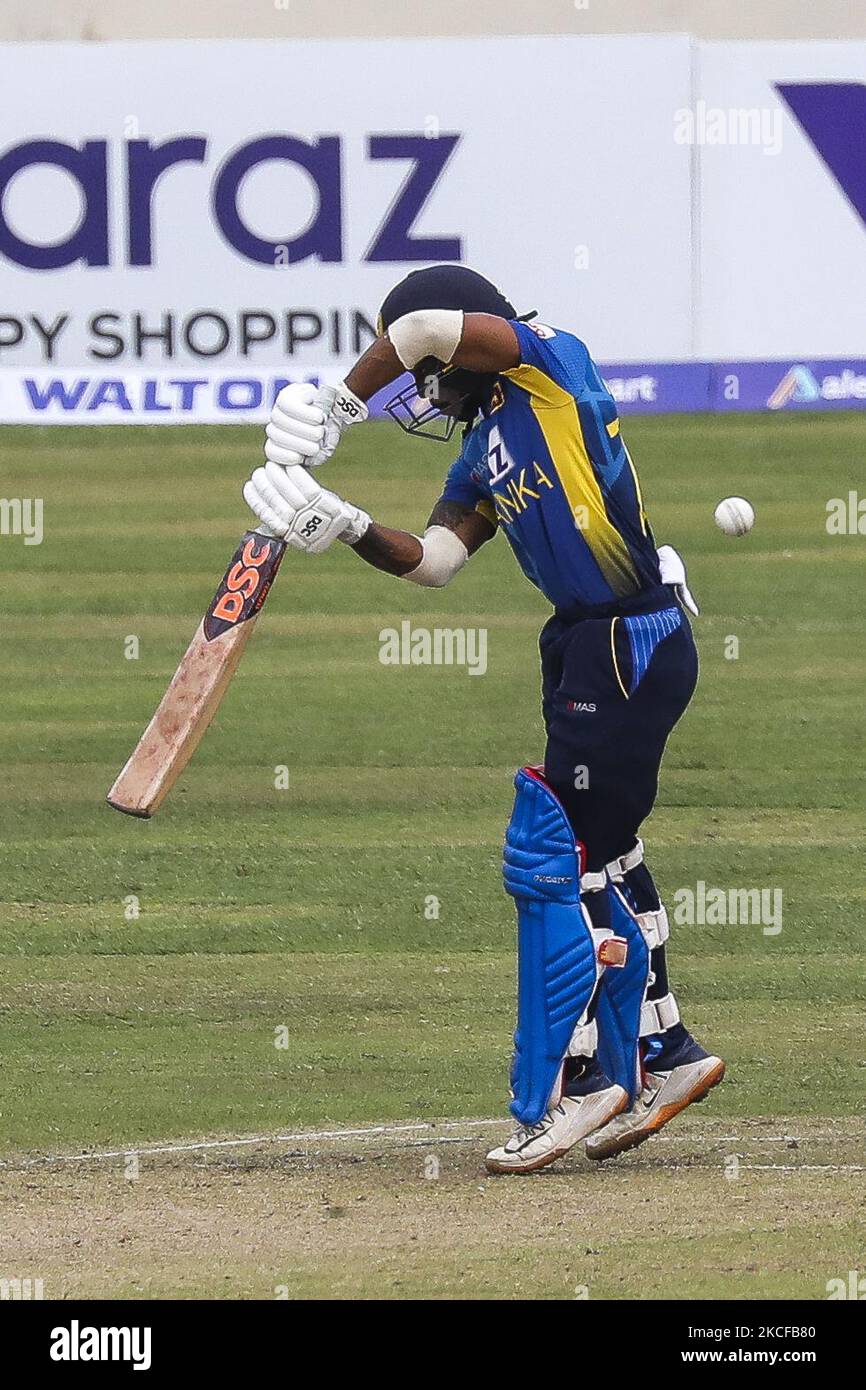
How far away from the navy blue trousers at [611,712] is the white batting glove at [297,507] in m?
0.73

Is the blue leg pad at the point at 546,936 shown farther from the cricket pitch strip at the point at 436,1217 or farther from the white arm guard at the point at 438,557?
the white arm guard at the point at 438,557

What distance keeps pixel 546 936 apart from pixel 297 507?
131 cm

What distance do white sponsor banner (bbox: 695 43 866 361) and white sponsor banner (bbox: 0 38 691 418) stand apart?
0.22m

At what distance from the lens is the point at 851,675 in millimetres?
13188

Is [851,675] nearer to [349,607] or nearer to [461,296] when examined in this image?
[349,607]

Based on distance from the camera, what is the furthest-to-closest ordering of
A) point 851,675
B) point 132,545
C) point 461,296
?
point 132,545 < point 851,675 < point 461,296

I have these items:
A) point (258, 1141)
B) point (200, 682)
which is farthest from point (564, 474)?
point (258, 1141)

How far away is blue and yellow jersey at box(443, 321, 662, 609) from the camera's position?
21.3 ft

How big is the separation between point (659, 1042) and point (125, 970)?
2.59m

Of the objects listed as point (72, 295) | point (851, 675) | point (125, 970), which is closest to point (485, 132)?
point (72, 295)

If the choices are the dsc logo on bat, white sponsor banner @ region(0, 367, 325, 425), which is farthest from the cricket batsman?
white sponsor banner @ region(0, 367, 325, 425)

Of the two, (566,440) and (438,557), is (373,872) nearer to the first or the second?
(438,557)

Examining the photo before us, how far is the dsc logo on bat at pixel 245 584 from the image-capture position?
6.54m

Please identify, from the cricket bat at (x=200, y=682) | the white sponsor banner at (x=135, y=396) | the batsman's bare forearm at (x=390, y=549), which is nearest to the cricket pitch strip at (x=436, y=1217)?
the cricket bat at (x=200, y=682)
